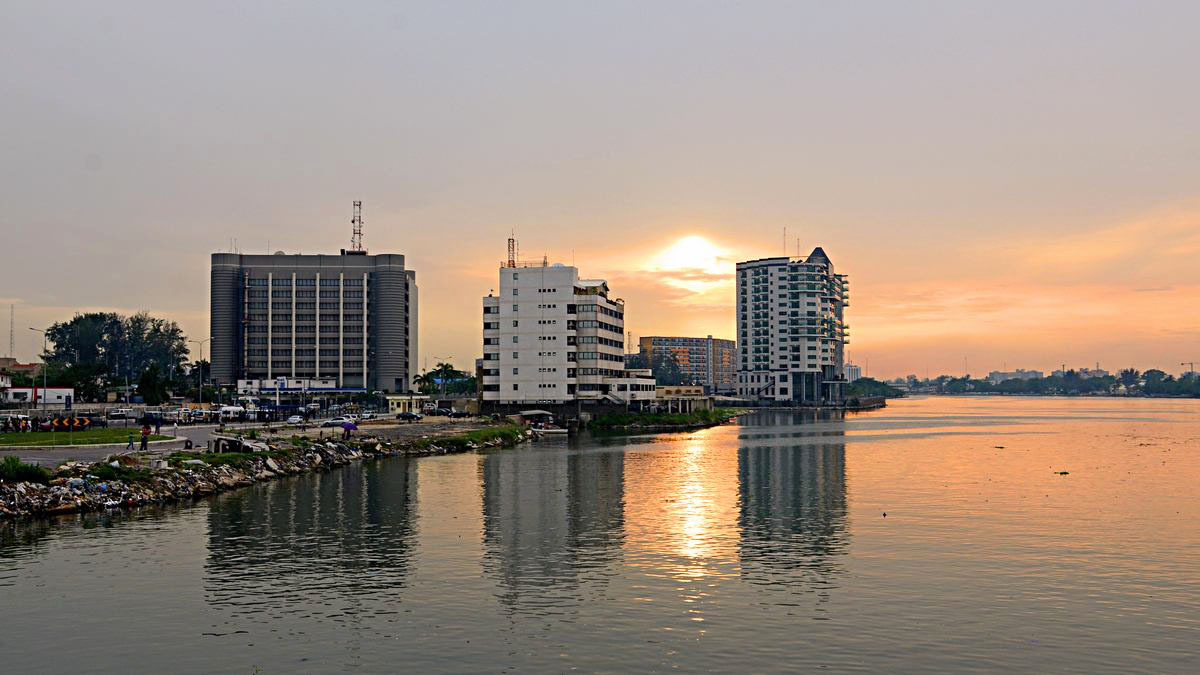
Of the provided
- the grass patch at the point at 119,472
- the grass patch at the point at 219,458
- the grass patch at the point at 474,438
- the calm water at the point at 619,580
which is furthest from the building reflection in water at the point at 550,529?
the grass patch at the point at 119,472

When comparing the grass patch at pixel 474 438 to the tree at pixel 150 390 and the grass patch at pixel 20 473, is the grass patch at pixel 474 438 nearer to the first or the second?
the grass patch at pixel 20 473

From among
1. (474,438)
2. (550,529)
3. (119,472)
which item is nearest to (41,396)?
(474,438)

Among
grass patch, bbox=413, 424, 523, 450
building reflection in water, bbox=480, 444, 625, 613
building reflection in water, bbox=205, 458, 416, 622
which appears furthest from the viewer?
grass patch, bbox=413, 424, 523, 450

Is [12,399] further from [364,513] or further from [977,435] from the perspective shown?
[977,435]

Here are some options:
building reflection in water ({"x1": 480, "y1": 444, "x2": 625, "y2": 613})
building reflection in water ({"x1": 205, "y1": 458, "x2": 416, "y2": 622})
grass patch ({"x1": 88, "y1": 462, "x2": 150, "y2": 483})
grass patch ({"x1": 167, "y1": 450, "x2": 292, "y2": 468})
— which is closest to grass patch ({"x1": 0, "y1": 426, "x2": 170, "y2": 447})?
grass patch ({"x1": 167, "y1": 450, "x2": 292, "y2": 468})

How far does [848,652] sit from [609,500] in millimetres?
44034

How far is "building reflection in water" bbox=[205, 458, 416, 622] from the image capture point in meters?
41.5

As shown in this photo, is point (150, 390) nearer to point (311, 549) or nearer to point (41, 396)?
point (41, 396)

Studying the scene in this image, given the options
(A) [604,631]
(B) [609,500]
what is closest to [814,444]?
(B) [609,500]

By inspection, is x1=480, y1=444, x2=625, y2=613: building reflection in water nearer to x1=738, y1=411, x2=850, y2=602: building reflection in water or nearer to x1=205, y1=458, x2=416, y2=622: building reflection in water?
x1=205, y1=458, x2=416, y2=622: building reflection in water

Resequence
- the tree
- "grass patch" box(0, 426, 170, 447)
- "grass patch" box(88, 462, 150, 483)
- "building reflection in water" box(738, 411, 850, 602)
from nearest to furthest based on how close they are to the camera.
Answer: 1. "building reflection in water" box(738, 411, 850, 602)
2. "grass patch" box(88, 462, 150, 483)
3. "grass patch" box(0, 426, 170, 447)
4. the tree

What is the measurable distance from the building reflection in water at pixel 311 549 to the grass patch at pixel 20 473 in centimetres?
A: 1168

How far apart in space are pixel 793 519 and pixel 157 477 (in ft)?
162

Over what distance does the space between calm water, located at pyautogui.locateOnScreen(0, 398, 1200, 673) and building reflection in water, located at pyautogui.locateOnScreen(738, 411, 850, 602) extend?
37cm
